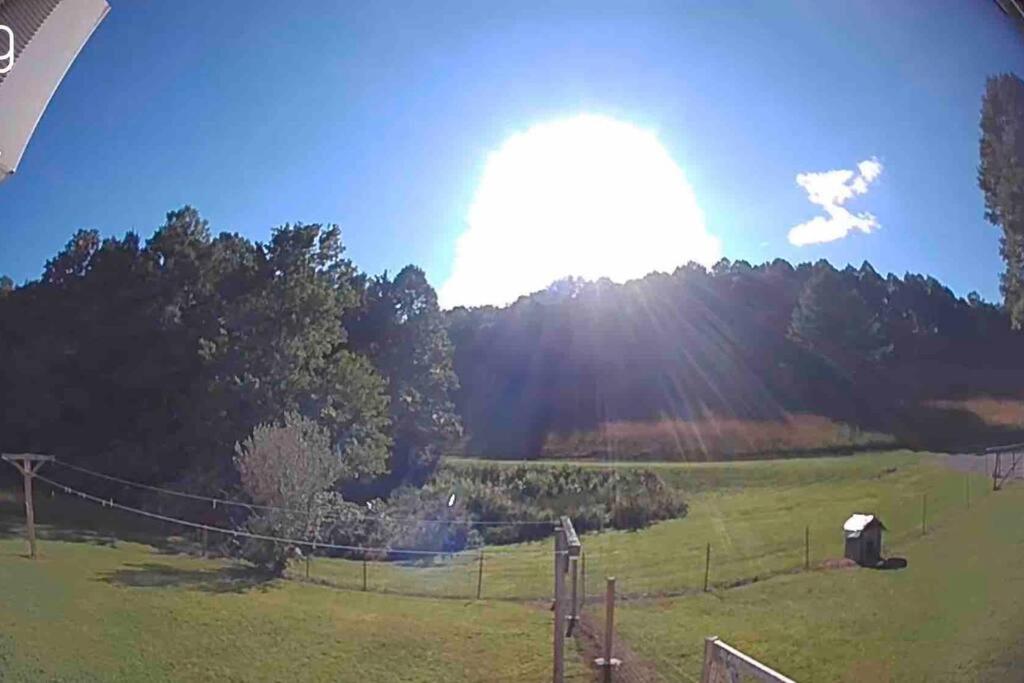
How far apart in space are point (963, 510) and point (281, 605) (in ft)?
7.09

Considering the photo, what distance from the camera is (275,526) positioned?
102 inches

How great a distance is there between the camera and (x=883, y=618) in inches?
108

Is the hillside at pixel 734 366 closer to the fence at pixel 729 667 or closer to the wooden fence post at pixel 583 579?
the wooden fence post at pixel 583 579

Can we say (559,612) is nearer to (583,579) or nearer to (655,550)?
(583,579)

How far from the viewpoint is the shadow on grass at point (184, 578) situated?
2.54 metres

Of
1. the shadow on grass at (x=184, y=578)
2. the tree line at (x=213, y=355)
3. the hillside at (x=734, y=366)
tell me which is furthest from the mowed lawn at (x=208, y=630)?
the hillside at (x=734, y=366)

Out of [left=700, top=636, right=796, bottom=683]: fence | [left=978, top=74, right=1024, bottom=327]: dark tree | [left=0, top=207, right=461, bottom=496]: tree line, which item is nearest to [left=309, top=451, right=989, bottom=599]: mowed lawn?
[left=700, top=636, right=796, bottom=683]: fence

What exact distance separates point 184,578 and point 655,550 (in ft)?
4.53

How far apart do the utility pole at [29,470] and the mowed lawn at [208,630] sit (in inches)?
1.9

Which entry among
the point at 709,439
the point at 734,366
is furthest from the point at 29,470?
the point at 734,366

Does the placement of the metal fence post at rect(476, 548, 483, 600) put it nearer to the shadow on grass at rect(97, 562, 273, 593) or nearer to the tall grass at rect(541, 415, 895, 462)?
the tall grass at rect(541, 415, 895, 462)

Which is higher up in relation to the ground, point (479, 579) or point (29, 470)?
point (29, 470)

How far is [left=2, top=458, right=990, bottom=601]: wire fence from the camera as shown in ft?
8.54

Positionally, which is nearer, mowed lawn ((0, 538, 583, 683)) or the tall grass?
mowed lawn ((0, 538, 583, 683))
